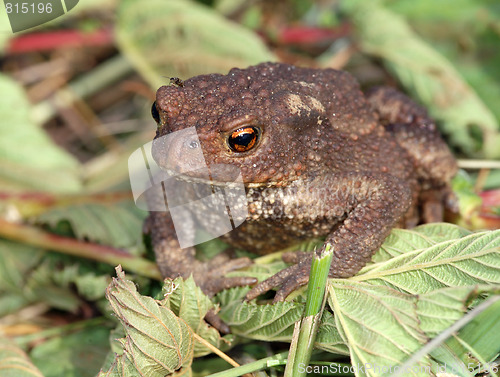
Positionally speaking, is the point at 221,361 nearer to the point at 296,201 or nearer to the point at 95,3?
the point at 296,201

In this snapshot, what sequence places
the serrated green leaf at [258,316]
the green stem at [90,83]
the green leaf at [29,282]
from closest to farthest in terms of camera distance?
the serrated green leaf at [258,316], the green leaf at [29,282], the green stem at [90,83]

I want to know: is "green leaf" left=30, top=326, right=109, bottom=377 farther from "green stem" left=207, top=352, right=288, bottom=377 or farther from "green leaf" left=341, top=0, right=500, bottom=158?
"green leaf" left=341, top=0, right=500, bottom=158

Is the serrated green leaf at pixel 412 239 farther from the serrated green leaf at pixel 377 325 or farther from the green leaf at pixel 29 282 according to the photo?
the green leaf at pixel 29 282

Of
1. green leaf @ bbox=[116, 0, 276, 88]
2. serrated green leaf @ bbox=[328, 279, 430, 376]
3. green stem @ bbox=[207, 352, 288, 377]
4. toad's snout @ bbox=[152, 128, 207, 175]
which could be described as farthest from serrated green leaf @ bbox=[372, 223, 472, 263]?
green leaf @ bbox=[116, 0, 276, 88]

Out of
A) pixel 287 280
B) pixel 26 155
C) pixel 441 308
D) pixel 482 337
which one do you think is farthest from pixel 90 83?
pixel 482 337

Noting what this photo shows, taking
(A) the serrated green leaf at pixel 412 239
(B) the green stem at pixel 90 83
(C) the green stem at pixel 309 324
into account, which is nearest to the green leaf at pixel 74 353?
(C) the green stem at pixel 309 324

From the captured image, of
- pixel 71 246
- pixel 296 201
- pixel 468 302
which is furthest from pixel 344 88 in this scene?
pixel 71 246
